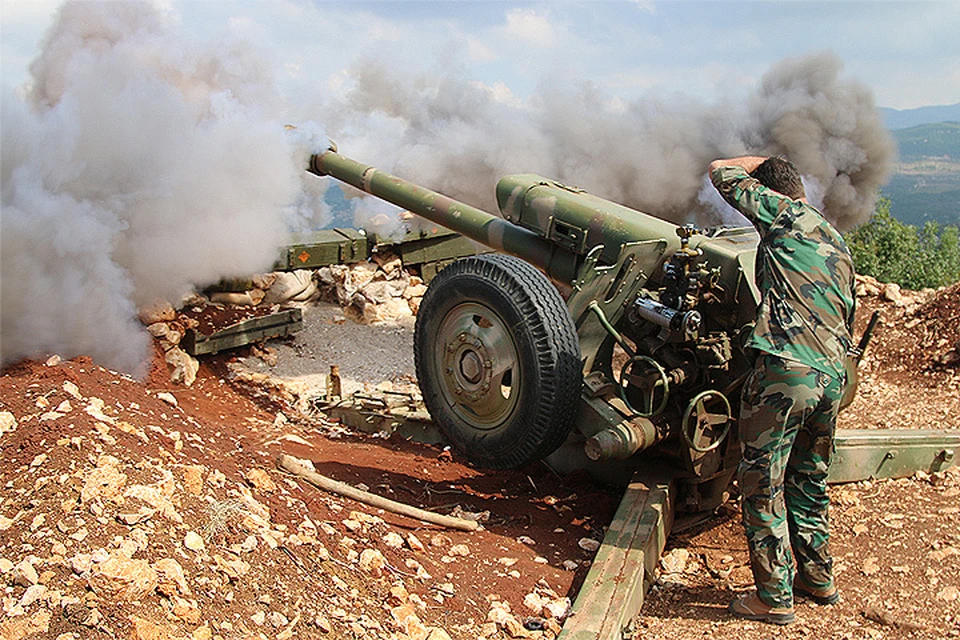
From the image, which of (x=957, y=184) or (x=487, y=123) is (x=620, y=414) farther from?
(x=957, y=184)

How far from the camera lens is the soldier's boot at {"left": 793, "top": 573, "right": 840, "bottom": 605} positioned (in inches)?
152

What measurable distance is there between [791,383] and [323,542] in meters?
1.98

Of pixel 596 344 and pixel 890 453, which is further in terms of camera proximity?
pixel 890 453

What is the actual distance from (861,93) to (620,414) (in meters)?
9.90

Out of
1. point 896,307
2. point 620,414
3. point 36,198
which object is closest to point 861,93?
point 896,307

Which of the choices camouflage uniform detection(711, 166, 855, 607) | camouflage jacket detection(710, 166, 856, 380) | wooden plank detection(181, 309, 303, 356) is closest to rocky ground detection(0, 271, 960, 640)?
camouflage uniform detection(711, 166, 855, 607)

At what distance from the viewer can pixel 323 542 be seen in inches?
148

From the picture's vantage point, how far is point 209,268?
889cm

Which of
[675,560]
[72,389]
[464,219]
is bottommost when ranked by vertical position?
[675,560]

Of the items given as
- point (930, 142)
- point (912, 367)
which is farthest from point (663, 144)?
point (930, 142)

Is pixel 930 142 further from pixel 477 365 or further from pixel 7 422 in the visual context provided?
pixel 7 422

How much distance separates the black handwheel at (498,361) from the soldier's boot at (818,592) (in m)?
1.29

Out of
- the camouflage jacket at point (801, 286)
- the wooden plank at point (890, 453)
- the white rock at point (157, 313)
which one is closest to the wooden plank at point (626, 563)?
the camouflage jacket at point (801, 286)

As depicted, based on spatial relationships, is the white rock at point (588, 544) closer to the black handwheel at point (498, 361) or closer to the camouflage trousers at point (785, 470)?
the black handwheel at point (498, 361)
